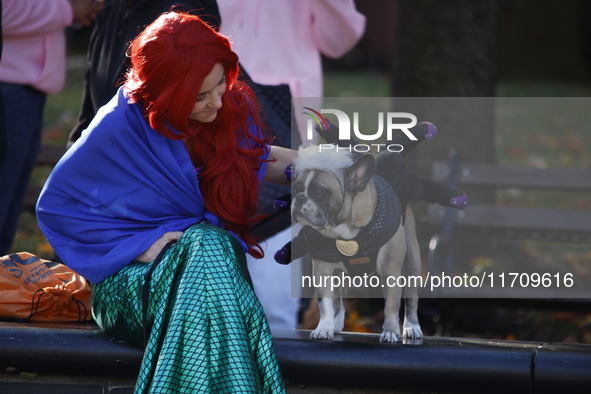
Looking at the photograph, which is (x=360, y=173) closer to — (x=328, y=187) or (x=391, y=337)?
(x=328, y=187)

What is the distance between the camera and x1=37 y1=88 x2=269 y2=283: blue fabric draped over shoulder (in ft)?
8.28

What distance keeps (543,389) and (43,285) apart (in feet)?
5.99

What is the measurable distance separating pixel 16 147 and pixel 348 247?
189 cm

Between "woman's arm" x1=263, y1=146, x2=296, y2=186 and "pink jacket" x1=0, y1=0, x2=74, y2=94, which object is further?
"pink jacket" x1=0, y1=0, x2=74, y2=94

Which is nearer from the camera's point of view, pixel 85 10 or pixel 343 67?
pixel 85 10

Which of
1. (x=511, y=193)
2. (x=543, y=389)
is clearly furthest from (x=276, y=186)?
(x=511, y=193)

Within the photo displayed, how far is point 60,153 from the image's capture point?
176 inches

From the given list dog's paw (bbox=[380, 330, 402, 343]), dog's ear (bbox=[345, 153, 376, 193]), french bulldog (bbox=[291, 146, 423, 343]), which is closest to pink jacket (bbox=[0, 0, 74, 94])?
french bulldog (bbox=[291, 146, 423, 343])

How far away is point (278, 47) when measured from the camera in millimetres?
3498

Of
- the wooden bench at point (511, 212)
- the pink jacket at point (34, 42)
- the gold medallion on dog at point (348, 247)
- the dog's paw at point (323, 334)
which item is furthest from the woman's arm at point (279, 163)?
the pink jacket at point (34, 42)

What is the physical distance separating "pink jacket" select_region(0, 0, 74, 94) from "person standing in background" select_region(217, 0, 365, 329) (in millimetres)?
821

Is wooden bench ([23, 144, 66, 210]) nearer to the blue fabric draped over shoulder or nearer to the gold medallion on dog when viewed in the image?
the blue fabric draped over shoulder

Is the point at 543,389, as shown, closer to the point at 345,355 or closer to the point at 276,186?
the point at 345,355

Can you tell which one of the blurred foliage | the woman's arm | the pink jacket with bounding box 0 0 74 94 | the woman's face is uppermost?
the pink jacket with bounding box 0 0 74 94
